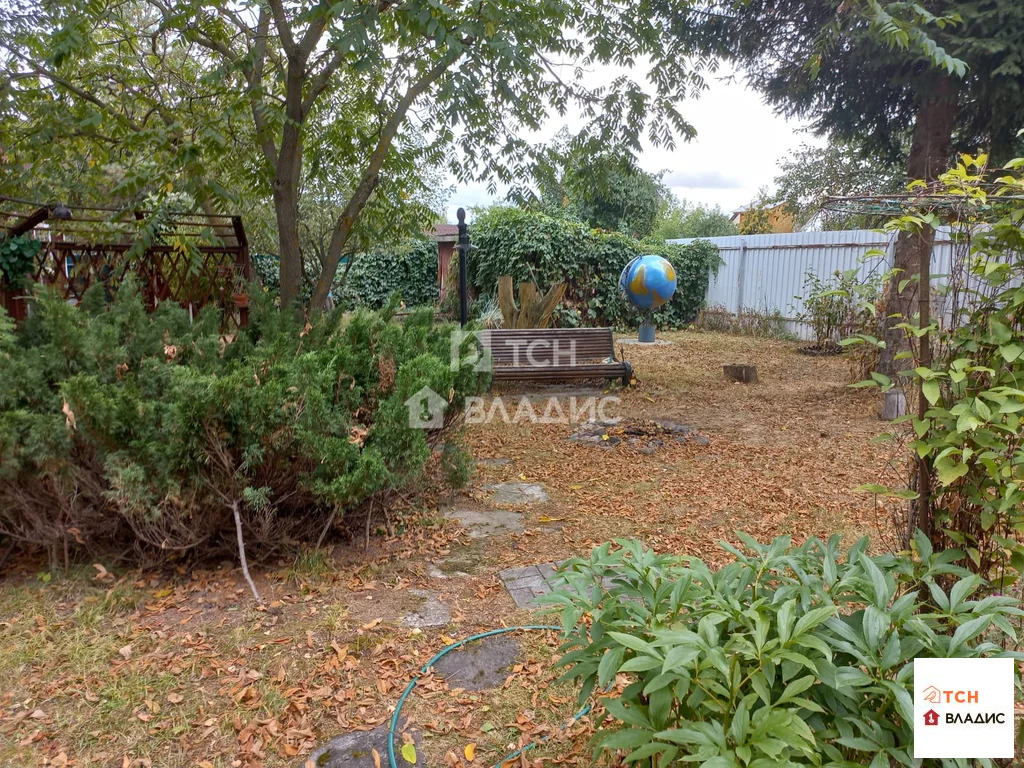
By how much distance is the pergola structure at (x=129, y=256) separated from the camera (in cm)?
496

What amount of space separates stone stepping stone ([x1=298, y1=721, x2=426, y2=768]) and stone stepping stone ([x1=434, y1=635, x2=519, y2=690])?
1.15 ft

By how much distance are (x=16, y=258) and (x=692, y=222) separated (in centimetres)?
3228

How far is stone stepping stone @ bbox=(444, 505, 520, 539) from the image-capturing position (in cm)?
420

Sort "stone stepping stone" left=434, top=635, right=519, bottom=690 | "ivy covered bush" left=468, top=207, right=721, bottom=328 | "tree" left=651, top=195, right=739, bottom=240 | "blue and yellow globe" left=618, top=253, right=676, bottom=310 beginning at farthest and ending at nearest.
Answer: "tree" left=651, top=195, right=739, bottom=240, "ivy covered bush" left=468, top=207, right=721, bottom=328, "blue and yellow globe" left=618, top=253, right=676, bottom=310, "stone stepping stone" left=434, top=635, right=519, bottom=690

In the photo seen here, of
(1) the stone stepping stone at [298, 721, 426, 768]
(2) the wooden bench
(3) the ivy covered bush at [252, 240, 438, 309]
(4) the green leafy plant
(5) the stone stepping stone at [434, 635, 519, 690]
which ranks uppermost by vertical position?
(3) the ivy covered bush at [252, 240, 438, 309]

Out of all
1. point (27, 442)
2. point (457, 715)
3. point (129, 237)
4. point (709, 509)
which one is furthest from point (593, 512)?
point (129, 237)

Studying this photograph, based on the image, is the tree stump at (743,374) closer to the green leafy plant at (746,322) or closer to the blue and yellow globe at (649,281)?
the blue and yellow globe at (649,281)

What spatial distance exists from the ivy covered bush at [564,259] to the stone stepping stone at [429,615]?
10.0m

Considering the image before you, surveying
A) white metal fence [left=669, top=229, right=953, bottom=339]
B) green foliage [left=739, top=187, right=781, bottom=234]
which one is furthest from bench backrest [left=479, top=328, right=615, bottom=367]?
green foliage [left=739, top=187, right=781, bottom=234]

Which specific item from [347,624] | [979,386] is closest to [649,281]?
[347,624]

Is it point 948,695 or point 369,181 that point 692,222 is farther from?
point 948,695

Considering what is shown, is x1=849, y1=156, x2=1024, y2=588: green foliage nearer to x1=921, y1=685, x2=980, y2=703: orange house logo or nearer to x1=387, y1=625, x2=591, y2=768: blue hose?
x1=921, y1=685, x2=980, y2=703: orange house logo

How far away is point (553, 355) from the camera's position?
8711 millimetres

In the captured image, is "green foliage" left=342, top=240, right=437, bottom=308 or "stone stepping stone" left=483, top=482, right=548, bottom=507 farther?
"green foliage" left=342, top=240, right=437, bottom=308
